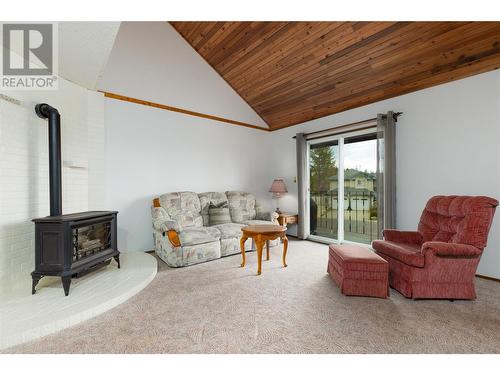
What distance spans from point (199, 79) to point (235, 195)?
2.42m

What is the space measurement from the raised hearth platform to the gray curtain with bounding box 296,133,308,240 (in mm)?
3028

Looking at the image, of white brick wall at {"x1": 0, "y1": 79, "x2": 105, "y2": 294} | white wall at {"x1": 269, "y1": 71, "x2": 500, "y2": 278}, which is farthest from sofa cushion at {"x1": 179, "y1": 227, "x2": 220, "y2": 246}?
white wall at {"x1": 269, "y1": 71, "x2": 500, "y2": 278}

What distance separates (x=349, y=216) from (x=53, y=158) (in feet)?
15.3

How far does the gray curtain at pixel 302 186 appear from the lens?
476cm

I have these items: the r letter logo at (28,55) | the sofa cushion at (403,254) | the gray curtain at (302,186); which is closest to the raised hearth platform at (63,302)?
the r letter logo at (28,55)

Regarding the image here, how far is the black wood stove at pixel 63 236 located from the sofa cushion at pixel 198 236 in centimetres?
82

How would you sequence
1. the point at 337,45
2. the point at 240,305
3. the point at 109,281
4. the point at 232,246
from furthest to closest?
the point at 232,246, the point at 337,45, the point at 109,281, the point at 240,305

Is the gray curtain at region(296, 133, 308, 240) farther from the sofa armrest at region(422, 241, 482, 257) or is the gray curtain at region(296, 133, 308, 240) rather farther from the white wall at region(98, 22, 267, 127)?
the sofa armrest at region(422, 241, 482, 257)

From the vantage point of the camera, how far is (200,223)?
12.8ft

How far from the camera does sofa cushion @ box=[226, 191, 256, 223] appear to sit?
14.4 feet

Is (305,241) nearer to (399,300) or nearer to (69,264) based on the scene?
(399,300)

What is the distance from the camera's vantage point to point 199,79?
4523 mm

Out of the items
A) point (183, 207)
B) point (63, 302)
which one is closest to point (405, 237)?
point (183, 207)
